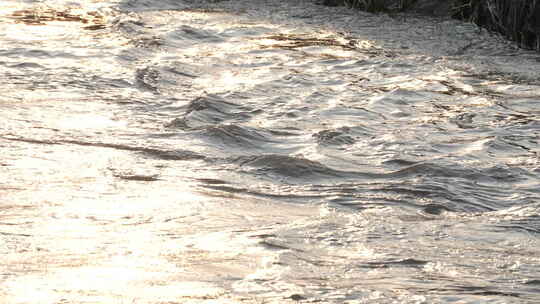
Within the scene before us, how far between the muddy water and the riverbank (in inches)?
5.3

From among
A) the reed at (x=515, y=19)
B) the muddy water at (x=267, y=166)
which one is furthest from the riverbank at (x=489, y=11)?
the muddy water at (x=267, y=166)

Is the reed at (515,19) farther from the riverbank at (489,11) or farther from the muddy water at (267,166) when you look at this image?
the muddy water at (267,166)

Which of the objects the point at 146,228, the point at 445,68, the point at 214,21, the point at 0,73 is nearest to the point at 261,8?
the point at 214,21

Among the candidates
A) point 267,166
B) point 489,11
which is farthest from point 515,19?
point 267,166

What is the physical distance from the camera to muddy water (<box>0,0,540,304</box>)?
121 inches

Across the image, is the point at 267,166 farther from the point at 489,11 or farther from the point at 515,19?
the point at 489,11

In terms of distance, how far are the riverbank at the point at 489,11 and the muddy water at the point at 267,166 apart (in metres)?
0.13

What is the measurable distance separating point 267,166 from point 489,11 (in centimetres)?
414

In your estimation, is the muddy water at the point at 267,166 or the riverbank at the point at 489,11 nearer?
the muddy water at the point at 267,166

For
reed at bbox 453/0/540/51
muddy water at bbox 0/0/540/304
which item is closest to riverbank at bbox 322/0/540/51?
reed at bbox 453/0/540/51

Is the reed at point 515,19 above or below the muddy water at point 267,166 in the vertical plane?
above

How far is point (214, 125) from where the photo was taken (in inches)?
201

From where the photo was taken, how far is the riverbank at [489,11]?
7.46 m

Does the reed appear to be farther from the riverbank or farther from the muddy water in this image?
the muddy water
